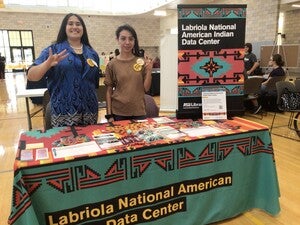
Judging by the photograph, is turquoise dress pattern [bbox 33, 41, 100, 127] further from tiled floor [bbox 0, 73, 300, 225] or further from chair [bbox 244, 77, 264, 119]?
chair [bbox 244, 77, 264, 119]

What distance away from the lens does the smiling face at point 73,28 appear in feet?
6.24

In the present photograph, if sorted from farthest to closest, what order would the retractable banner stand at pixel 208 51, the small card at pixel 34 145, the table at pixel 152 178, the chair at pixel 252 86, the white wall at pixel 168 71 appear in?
the white wall at pixel 168 71
the chair at pixel 252 86
the retractable banner stand at pixel 208 51
the small card at pixel 34 145
the table at pixel 152 178

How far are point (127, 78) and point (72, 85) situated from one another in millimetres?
466

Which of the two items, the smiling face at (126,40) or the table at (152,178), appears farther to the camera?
the smiling face at (126,40)

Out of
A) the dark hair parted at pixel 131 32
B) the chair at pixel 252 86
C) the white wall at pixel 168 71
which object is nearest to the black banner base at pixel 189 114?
the dark hair parted at pixel 131 32

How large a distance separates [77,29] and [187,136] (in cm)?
106

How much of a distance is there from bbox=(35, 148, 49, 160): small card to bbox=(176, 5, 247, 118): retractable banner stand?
40.4 inches

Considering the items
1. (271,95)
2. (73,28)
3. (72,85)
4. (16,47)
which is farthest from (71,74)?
(16,47)

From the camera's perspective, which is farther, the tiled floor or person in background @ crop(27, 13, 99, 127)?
the tiled floor

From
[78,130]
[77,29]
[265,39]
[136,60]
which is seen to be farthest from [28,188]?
[265,39]

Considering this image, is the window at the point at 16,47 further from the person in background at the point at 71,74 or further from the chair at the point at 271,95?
the person in background at the point at 71,74

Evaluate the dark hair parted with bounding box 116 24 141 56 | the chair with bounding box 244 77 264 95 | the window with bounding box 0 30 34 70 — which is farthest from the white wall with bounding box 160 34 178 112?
the window with bounding box 0 30 34 70

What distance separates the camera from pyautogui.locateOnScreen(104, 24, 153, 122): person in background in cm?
214

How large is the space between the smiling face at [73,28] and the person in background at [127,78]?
1.13ft
